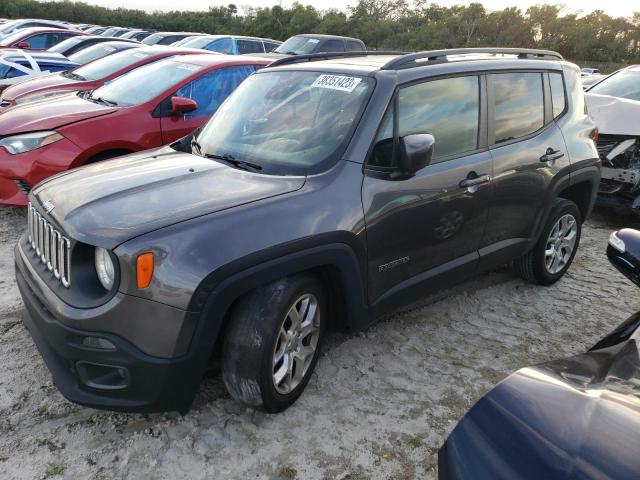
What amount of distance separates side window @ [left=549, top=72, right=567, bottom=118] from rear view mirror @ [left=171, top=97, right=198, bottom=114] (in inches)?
128

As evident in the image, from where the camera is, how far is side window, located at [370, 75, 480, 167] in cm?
299

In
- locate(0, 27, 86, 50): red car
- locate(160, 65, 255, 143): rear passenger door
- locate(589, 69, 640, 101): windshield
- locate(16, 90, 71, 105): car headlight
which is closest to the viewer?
locate(160, 65, 255, 143): rear passenger door

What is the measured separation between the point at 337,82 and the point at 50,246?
1818mm

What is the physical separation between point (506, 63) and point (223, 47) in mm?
11548

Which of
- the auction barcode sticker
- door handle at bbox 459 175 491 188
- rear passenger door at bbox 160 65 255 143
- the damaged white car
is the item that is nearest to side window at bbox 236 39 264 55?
rear passenger door at bbox 160 65 255 143

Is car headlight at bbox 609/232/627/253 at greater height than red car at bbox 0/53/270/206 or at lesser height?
greater

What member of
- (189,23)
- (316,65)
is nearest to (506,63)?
(316,65)

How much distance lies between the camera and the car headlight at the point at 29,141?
15.6ft

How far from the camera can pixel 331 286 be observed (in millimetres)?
2879

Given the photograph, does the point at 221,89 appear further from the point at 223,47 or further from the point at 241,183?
the point at 223,47

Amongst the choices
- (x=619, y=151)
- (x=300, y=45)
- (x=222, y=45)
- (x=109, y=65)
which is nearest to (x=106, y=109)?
(x=109, y=65)

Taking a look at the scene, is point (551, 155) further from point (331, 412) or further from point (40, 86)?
point (40, 86)

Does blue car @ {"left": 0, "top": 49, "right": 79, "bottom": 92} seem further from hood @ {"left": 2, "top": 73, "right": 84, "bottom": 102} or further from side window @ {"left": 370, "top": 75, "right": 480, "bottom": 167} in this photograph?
side window @ {"left": 370, "top": 75, "right": 480, "bottom": 167}

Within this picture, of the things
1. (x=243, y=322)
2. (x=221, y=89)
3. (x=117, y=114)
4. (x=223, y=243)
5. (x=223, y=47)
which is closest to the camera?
(x=223, y=243)
